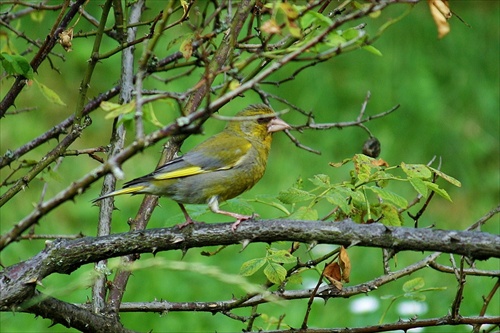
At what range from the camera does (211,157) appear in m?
4.39

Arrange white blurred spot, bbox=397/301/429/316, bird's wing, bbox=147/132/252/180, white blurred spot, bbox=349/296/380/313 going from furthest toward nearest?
1. white blurred spot, bbox=349/296/380/313
2. white blurred spot, bbox=397/301/429/316
3. bird's wing, bbox=147/132/252/180

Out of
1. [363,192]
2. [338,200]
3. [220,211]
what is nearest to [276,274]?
[338,200]

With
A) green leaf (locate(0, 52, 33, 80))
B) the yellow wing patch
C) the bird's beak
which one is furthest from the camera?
the bird's beak

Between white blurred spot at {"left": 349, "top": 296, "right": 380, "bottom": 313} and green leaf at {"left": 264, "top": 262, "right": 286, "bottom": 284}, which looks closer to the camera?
green leaf at {"left": 264, "top": 262, "right": 286, "bottom": 284}

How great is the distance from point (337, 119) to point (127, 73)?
5.82 meters

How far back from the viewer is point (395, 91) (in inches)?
379

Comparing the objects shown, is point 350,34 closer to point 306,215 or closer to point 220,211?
point 306,215

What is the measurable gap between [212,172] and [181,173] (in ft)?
0.78

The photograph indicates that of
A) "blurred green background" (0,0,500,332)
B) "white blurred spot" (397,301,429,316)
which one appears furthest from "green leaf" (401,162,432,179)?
"blurred green background" (0,0,500,332)

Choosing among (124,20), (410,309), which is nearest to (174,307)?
(124,20)

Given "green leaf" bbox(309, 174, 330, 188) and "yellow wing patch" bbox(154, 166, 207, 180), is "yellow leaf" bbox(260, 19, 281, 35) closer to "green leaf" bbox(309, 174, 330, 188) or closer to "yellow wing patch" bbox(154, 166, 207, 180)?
"green leaf" bbox(309, 174, 330, 188)

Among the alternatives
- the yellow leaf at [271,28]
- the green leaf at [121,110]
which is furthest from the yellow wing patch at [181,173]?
the yellow leaf at [271,28]

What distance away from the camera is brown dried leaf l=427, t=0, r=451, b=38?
2275 millimetres

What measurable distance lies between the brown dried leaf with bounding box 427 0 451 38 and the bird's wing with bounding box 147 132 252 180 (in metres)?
1.79
